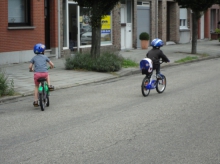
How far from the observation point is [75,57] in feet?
63.3

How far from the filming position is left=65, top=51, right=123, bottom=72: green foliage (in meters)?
18.7

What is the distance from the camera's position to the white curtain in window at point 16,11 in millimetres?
21094

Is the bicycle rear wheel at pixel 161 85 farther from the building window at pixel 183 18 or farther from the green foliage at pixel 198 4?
the building window at pixel 183 18

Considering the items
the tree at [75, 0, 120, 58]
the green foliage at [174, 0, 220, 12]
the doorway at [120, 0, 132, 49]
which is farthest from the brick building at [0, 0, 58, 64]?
the doorway at [120, 0, 132, 49]

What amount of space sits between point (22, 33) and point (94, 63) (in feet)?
13.6

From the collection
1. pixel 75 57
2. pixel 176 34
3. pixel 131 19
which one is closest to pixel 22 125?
pixel 75 57

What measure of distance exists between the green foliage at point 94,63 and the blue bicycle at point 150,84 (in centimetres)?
526

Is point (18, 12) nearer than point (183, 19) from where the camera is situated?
Yes

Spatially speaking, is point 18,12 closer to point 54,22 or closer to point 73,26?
point 54,22

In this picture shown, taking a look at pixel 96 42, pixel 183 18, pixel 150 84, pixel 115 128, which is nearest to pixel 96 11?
pixel 96 42

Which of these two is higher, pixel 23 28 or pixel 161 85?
pixel 23 28

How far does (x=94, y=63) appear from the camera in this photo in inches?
739

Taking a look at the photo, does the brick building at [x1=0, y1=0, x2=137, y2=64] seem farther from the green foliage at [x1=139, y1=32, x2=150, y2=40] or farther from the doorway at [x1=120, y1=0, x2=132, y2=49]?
the green foliage at [x1=139, y1=32, x2=150, y2=40]

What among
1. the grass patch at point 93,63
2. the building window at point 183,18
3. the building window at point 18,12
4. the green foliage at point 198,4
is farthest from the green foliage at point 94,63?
the building window at point 183,18
